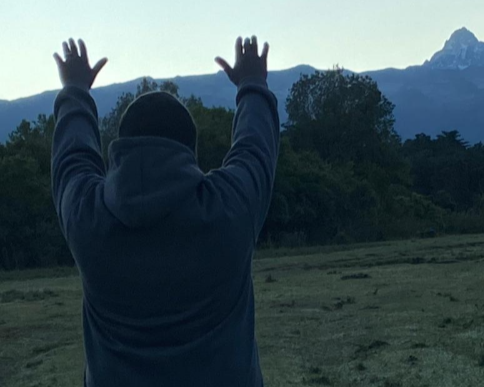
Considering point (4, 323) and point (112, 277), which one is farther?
point (4, 323)

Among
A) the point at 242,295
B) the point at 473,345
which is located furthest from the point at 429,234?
the point at 242,295

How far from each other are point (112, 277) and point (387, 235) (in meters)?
28.5

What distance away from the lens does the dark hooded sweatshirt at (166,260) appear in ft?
6.20

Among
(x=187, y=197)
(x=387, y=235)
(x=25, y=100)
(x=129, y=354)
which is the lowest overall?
(x=387, y=235)

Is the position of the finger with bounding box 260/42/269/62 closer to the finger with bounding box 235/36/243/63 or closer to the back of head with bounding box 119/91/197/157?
the finger with bounding box 235/36/243/63

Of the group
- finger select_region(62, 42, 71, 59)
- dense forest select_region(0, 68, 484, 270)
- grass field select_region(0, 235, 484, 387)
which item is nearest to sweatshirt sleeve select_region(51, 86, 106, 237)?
finger select_region(62, 42, 71, 59)

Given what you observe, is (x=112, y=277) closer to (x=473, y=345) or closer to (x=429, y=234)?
(x=473, y=345)

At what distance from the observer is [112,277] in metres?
1.94

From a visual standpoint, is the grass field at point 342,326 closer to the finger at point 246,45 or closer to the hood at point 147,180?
the finger at point 246,45

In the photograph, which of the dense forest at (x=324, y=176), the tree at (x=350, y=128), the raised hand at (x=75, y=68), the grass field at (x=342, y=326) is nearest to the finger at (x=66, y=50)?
the raised hand at (x=75, y=68)

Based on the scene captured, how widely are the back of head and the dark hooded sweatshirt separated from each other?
0.05 m

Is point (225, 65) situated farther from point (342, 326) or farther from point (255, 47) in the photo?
point (342, 326)

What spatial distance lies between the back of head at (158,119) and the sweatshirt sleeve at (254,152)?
123 mm

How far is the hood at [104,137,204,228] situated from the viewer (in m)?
1.85
